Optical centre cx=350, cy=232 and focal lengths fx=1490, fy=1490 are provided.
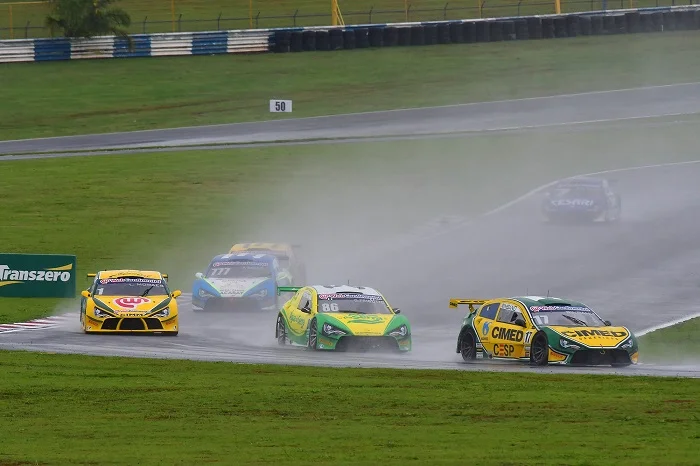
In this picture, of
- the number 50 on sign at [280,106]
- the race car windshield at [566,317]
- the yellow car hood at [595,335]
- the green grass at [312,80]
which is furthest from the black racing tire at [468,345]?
A: the number 50 on sign at [280,106]

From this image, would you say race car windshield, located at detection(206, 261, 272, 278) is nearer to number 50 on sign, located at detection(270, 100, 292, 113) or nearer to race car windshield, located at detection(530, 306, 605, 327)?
race car windshield, located at detection(530, 306, 605, 327)

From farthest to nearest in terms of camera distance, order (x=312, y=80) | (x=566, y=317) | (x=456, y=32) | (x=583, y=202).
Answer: (x=456, y=32) → (x=312, y=80) → (x=583, y=202) → (x=566, y=317)

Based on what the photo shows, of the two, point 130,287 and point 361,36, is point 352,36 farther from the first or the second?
point 130,287

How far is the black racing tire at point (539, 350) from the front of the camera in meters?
23.7

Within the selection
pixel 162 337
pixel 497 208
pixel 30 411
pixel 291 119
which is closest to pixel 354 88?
pixel 291 119

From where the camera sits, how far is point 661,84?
2594 inches

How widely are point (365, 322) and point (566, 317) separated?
3.54 metres

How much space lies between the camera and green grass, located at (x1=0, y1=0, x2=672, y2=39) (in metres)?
71.1

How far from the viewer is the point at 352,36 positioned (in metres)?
67.1

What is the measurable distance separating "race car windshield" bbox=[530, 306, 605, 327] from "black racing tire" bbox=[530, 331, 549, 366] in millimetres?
336

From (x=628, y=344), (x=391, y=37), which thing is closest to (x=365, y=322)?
(x=628, y=344)

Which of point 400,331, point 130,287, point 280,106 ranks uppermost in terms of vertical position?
point 280,106

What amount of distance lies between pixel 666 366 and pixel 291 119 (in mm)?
36487

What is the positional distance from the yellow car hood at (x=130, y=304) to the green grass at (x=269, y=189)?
9637 mm
